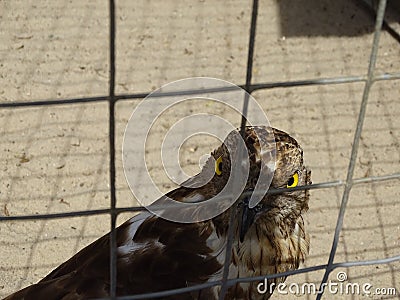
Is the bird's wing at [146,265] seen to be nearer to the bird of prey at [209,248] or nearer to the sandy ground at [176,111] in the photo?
the bird of prey at [209,248]

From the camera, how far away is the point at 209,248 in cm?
194

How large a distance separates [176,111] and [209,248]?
1336 mm

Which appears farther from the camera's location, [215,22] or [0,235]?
[215,22]

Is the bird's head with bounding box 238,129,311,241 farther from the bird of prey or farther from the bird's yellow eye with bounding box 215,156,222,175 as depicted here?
the bird's yellow eye with bounding box 215,156,222,175

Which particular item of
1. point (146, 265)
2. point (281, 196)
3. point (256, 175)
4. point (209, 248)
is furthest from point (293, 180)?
point (146, 265)

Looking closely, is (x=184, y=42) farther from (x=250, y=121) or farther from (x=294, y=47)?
(x=250, y=121)

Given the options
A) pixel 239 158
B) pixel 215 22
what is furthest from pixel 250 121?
pixel 239 158

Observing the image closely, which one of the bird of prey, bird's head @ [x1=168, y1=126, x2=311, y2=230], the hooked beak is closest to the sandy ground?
the bird of prey

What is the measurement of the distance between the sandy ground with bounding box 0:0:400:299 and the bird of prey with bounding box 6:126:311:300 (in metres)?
0.54

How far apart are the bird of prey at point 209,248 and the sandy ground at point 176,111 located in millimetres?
540

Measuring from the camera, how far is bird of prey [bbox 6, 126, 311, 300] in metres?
1.86

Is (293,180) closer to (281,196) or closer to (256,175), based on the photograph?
(281,196)

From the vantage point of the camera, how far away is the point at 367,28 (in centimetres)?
383

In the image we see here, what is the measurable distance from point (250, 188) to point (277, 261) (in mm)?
337
